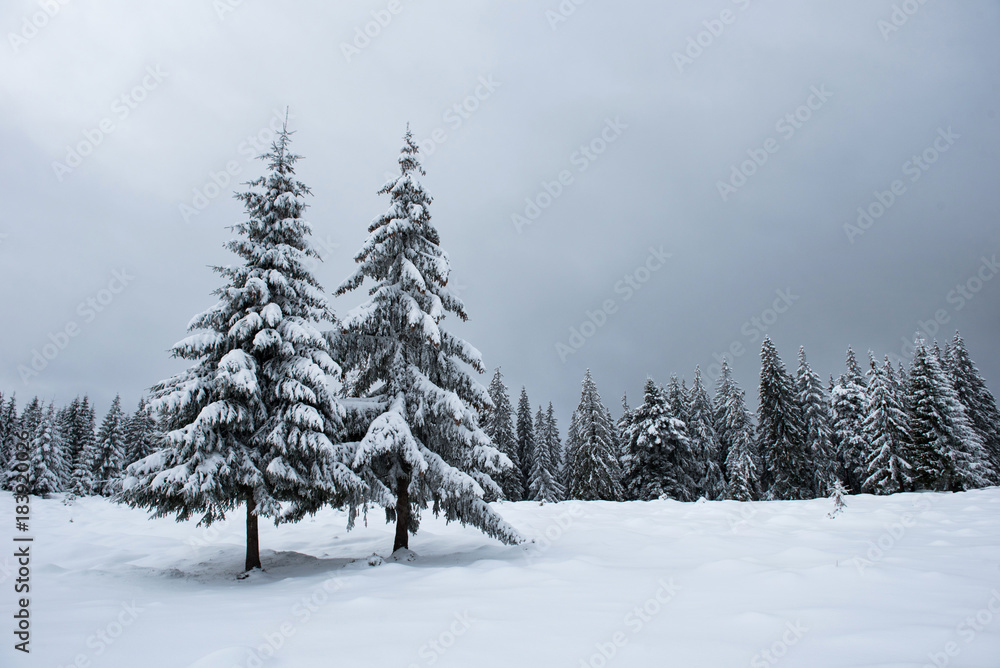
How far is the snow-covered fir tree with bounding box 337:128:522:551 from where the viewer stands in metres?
11.9

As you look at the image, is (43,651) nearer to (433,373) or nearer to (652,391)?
(433,373)

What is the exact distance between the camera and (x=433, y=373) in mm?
13539

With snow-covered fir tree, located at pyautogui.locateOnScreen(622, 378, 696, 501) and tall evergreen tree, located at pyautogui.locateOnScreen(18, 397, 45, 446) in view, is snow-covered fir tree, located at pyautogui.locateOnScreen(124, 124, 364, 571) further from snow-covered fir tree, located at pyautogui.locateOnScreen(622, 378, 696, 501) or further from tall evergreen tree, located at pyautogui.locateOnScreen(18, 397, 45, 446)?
tall evergreen tree, located at pyautogui.locateOnScreen(18, 397, 45, 446)

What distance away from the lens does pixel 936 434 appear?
30188mm

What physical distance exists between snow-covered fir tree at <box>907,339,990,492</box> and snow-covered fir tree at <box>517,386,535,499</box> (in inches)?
1144

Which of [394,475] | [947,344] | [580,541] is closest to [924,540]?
[580,541]

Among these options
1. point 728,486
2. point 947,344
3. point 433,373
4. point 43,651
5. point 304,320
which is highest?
point 947,344

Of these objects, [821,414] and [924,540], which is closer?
[924,540]

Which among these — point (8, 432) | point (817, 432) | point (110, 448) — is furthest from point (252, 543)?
point (8, 432)

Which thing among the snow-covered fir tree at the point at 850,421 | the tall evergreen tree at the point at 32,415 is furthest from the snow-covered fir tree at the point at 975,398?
the tall evergreen tree at the point at 32,415

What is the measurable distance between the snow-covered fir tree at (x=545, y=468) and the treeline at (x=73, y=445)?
35.0 m

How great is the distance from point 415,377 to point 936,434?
3479 centimetres

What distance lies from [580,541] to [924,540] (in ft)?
27.7

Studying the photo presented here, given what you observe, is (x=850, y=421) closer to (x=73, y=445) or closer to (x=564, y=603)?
(x=564, y=603)
